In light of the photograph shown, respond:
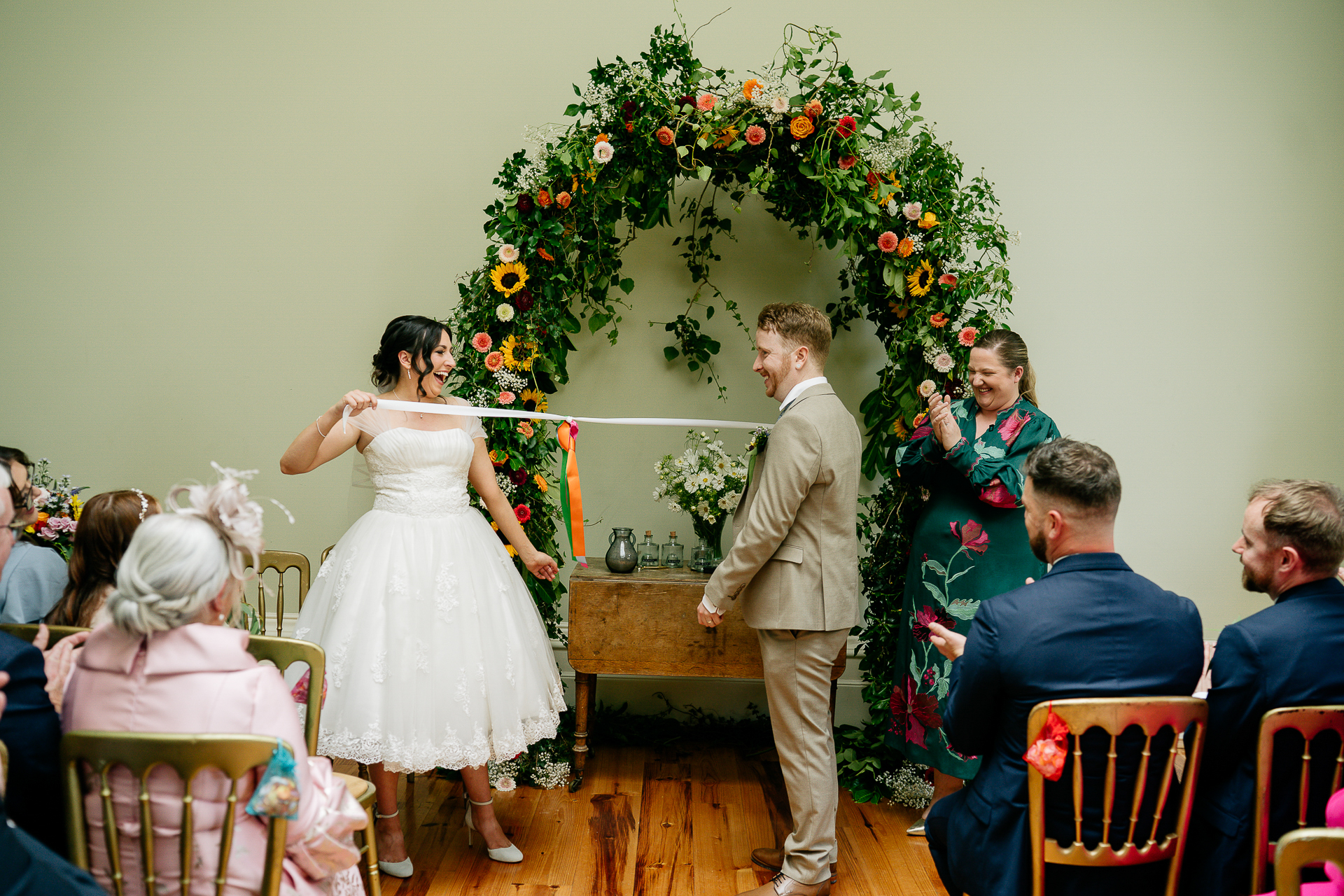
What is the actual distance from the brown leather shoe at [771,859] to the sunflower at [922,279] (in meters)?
2.00

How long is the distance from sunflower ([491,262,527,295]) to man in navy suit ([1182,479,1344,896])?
2.39 meters

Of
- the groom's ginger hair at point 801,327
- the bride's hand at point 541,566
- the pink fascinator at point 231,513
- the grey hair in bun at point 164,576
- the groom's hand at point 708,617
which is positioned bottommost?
the groom's hand at point 708,617

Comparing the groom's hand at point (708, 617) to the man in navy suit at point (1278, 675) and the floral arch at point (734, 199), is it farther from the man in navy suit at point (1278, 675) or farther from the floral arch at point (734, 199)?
the man in navy suit at point (1278, 675)

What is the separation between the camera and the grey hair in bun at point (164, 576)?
1494 mm

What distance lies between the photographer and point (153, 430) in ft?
13.5

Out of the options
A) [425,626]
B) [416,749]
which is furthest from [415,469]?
[416,749]

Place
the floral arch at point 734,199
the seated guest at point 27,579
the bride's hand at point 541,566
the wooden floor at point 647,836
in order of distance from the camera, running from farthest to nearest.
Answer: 1. the floral arch at point 734,199
2. the bride's hand at point 541,566
3. the wooden floor at point 647,836
4. the seated guest at point 27,579

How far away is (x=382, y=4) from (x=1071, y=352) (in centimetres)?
349

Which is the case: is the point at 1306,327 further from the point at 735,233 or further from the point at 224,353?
the point at 224,353

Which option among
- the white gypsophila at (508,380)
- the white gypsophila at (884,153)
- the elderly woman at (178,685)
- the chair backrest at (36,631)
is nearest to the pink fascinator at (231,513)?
the elderly woman at (178,685)

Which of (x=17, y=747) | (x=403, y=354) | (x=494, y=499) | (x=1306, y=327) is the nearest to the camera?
(x=17, y=747)

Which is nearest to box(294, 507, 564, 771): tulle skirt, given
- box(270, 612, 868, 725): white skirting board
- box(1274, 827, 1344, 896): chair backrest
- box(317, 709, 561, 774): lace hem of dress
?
box(317, 709, 561, 774): lace hem of dress

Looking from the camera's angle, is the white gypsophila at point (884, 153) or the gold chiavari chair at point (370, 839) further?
the white gypsophila at point (884, 153)

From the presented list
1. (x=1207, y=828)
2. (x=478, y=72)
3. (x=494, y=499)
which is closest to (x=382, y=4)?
(x=478, y=72)
